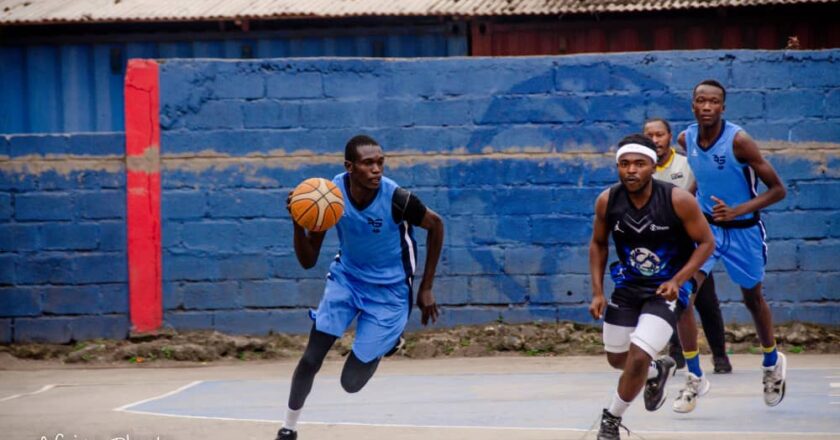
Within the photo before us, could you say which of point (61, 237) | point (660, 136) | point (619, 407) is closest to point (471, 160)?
point (660, 136)

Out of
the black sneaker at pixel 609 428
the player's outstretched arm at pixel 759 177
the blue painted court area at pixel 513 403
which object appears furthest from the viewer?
the player's outstretched arm at pixel 759 177

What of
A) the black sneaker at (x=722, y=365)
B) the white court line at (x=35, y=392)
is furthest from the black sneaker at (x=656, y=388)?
the white court line at (x=35, y=392)

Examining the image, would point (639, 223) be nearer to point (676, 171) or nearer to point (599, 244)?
point (599, 244)

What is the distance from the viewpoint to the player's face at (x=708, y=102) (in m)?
8.30

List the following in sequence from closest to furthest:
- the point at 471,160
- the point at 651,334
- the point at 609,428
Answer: the point at 609,428, the point at 651,334, the point at 471,160

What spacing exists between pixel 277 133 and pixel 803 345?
495 cm

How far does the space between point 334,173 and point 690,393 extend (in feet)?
14.7

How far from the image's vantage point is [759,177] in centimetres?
841

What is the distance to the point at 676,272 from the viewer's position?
691 centimetres

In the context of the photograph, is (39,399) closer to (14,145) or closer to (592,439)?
(14,145)

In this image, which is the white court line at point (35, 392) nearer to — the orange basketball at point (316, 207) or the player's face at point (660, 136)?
the orange basketball at point (316, 207)

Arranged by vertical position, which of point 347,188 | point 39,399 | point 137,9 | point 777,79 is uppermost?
point 137,9

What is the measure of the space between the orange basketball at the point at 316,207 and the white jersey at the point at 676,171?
297 centimetres

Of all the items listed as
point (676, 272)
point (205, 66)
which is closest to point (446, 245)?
point (205, 66)
